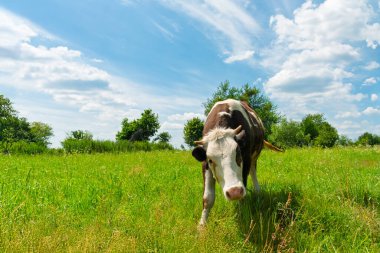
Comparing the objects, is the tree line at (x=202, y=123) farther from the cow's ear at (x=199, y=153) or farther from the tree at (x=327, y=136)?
the cow's ear at (x=199, y=153)

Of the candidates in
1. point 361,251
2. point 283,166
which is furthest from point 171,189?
point 283,166

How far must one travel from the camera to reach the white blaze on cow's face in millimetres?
5005

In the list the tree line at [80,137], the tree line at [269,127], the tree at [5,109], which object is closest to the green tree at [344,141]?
the tree line at [269,127]

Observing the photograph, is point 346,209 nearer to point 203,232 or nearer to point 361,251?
point 361,251

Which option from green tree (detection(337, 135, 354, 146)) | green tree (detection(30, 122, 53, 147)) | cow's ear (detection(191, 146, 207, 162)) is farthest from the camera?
green tree (detection(30, 122, 53, 147))

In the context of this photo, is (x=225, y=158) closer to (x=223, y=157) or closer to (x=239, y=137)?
(x=223, y=157)

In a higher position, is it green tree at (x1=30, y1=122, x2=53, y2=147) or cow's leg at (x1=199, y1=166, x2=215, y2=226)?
green tree at (x1=30, y1=122, x2=53, y2=147)

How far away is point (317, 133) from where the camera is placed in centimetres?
8725

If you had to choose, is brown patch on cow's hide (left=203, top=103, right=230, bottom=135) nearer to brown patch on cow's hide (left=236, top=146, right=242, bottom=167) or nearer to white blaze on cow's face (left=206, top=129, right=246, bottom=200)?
white blaze on cow's face (left=206, top=129, right=246, bottom=200)

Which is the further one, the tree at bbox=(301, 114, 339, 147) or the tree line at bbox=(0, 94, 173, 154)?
the tree at bbox=(301, 114, 339, 147)

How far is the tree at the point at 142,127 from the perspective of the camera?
6125 cm

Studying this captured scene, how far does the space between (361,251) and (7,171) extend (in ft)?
32.8

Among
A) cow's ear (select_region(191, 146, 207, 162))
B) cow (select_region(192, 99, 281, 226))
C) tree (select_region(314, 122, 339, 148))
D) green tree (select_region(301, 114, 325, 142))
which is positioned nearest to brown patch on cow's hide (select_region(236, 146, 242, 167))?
cow (select_region(192, 99, 281, 226))

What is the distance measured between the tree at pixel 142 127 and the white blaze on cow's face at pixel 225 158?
5467cm
